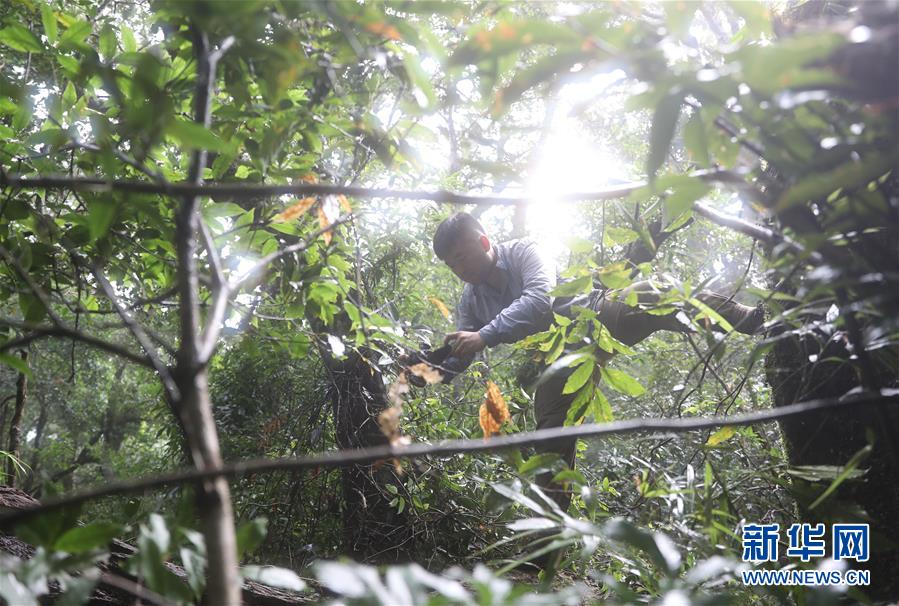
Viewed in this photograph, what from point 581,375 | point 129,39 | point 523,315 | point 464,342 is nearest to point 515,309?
point 523,315

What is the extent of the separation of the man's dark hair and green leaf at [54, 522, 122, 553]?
2.36 meters

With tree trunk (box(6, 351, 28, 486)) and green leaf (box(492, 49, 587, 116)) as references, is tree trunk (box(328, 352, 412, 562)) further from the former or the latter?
green leaf (box(492, 49, 587, 116))

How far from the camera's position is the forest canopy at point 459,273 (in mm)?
695

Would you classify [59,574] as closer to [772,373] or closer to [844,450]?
[844,450]

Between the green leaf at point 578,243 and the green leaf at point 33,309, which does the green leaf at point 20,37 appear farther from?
the green leaf at point 578,243

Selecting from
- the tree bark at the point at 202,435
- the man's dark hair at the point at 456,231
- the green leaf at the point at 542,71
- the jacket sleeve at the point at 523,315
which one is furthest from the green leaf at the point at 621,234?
the man's dark hair at the point at 456,231

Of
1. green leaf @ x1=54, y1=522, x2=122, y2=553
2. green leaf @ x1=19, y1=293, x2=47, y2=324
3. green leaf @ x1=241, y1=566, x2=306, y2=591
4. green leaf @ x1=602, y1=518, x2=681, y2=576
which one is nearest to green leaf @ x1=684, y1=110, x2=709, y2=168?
green leaf @ x1=602, y1=518, x2=681, y2=576

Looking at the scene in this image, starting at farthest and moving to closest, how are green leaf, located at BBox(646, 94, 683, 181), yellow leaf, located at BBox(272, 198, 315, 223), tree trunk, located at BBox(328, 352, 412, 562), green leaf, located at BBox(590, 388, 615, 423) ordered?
tree trunk, located at BBox(328, 352, 412, 562), green leaf, located at BBox(590, 388, 615, 423), yellow leaf, located at BBox(272, 198, 315, 223), green leaf, located at BBox(646, 94, 683, 181)

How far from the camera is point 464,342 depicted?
8.78ft

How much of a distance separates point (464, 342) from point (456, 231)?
63 centimetres

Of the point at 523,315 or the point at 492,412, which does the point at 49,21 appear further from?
the point at 523,315

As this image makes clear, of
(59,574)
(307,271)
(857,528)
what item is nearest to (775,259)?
(857,528)

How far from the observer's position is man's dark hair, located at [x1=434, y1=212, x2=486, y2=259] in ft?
9.99

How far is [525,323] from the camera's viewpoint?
274 centimetres
